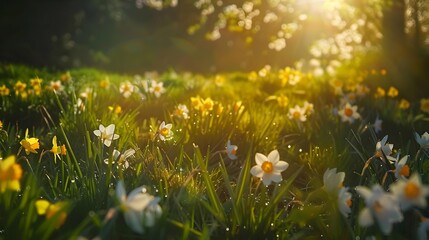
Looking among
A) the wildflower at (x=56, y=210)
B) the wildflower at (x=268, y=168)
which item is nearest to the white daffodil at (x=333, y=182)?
the wildflower at (x=268, y=168)

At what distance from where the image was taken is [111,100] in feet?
13.0

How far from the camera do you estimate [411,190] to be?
1.11m

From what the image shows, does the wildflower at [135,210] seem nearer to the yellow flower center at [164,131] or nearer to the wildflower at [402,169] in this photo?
the wildflower at [402,169]

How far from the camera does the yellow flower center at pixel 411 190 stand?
110cm

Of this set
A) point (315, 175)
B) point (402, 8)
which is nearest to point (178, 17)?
point (402, 8)

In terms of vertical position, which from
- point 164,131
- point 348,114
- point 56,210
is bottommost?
point 348,114

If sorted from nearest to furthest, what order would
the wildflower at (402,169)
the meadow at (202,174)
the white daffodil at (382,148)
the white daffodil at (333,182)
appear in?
the meadow at (202,174) → the white daffodil at (333,182) → the wildflower at (402,169) → the white daffodil at (382,148)

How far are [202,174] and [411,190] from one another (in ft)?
2.88

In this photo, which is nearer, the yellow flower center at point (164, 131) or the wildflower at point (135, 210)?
the wildflower at point (135, 210)

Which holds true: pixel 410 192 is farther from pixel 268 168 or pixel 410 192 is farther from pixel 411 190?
pixel 268 168

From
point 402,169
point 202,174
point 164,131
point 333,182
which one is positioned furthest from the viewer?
point 164,131

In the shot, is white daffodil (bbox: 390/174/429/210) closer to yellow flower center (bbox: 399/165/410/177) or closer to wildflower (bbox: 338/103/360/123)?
yellow flower center (bbox: 399/165/410/177)

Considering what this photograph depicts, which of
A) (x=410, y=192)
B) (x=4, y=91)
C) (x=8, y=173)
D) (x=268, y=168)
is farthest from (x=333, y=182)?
(x=4, y=91)

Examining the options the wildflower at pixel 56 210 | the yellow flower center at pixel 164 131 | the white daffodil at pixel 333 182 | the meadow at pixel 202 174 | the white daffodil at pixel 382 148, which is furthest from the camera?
the yellow flower center at pixel 164 131
